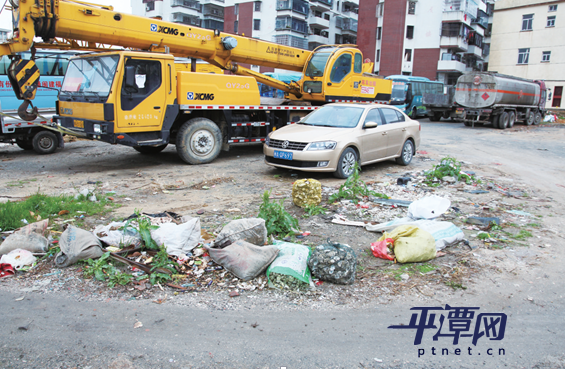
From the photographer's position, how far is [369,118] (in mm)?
9516

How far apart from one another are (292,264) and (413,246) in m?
1.47

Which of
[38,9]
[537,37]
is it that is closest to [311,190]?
[38,9]

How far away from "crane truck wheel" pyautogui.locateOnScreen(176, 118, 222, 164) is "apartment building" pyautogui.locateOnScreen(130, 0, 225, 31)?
174ft

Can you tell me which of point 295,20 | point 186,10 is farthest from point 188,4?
point 295,20

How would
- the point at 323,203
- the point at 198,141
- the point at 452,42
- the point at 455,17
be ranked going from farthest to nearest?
the point at 452,42
the point at 455,17
the point at 198,141
the point at 323,203

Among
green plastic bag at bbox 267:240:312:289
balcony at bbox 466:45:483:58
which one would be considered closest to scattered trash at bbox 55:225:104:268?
green plastic bag at bbox 267:240:312:289

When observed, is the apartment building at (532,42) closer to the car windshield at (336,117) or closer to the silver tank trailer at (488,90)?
the silver tank trailer at (488,90)

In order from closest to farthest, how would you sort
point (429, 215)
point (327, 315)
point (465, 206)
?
point (327, 315) < point (429, 215) < point (465, 206)

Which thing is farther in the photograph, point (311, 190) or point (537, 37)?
point (537, 37)

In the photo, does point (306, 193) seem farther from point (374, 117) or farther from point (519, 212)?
point (374, 117)

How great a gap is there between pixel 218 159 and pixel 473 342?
8949mm

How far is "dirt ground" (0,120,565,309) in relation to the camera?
13.5 ft

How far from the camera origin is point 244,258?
14.1 feet

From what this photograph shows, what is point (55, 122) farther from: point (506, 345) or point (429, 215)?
point (506, 345)
